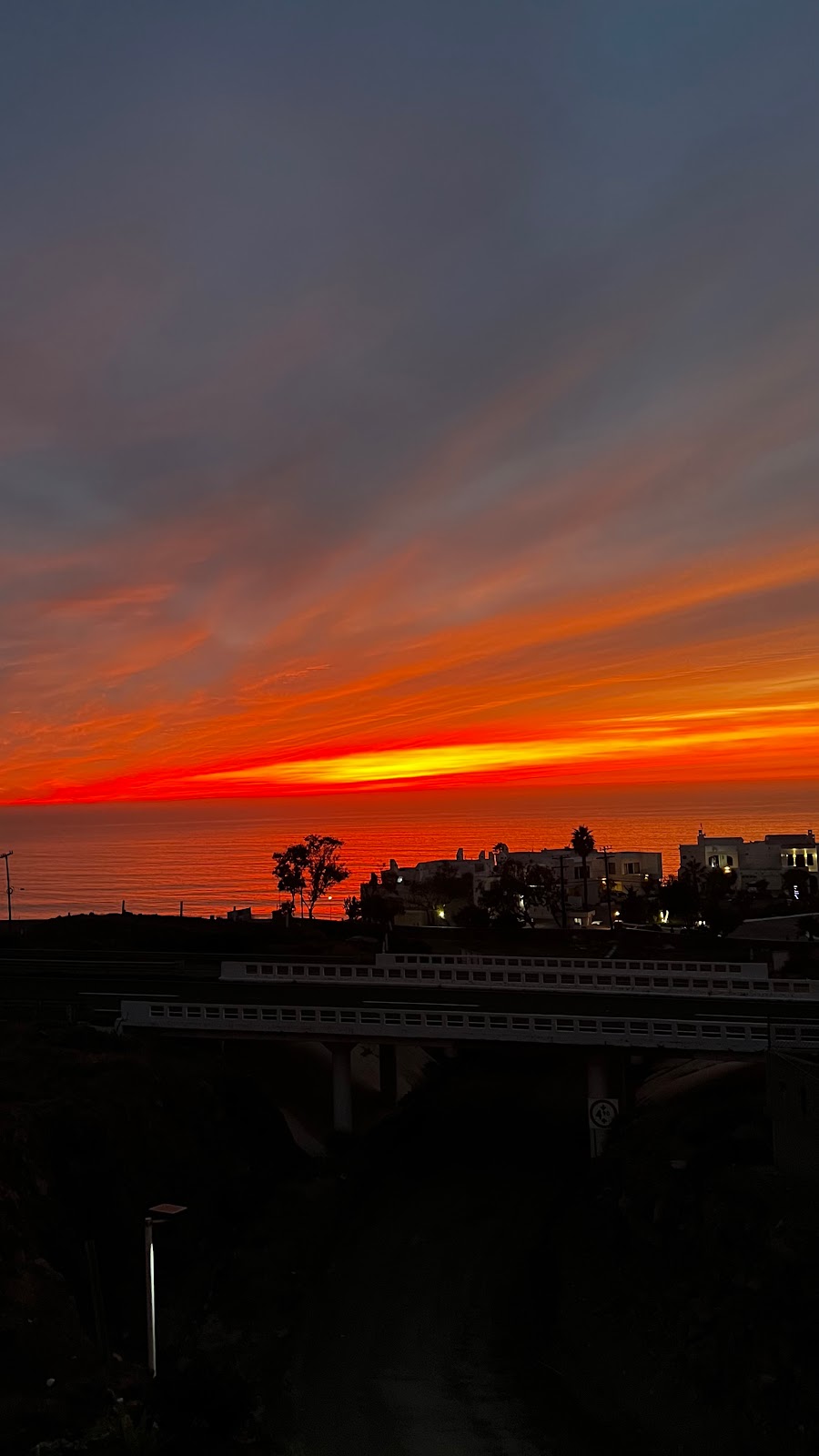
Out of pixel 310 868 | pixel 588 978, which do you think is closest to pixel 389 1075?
pixel 588 978

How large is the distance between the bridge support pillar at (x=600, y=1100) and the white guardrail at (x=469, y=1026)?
173 centimetres

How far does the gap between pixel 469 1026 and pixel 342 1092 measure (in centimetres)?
930

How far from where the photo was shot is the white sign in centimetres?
4741

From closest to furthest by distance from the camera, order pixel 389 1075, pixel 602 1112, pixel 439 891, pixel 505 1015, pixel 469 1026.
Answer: pixel 469 1026 < pixel 505 1015 < pixel 602 1112 < pixel 389 1075 < pixel 439 891

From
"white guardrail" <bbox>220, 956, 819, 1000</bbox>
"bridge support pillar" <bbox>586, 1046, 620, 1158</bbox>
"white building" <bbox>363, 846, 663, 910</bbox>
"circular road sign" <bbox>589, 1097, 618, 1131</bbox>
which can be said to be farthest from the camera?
"white building" <bbox>363, 846, 663, 910</bbox>

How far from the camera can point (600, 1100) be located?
47.7 metres

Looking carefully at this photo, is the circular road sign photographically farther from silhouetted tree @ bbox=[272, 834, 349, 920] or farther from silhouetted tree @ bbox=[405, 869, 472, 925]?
silhouetted tree @ bbox=[405, 869, 472, 925]

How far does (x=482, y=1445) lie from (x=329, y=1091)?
31384 millimetres

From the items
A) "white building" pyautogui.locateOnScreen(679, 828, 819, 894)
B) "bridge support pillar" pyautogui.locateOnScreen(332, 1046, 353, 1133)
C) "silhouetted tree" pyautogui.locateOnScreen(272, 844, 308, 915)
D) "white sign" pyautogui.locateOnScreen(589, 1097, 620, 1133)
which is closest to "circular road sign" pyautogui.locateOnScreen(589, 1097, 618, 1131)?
"white sign" pyautogui.locateOnScreen(589, 1097, 620, 1133)

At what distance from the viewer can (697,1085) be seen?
4850cm

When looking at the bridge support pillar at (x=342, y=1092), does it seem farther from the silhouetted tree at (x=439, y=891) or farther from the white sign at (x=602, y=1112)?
the silhouetted tree at (x=439, y=891)

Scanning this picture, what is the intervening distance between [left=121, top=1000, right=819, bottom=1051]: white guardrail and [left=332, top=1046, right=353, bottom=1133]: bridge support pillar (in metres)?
1.94

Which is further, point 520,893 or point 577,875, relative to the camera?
point 577,875

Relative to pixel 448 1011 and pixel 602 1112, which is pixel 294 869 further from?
pixel 602 1112
